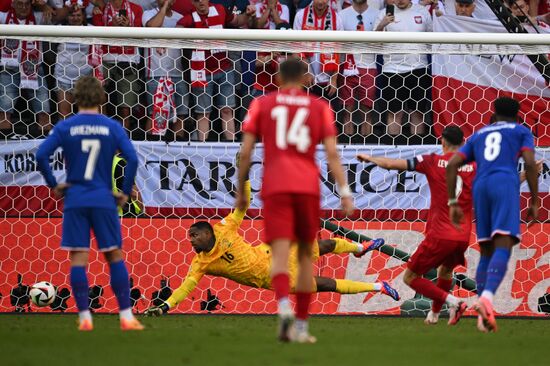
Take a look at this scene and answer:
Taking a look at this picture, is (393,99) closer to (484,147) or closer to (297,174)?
(484,147)

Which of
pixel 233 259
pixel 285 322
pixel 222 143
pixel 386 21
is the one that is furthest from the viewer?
pixel 386 21

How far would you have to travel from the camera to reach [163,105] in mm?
13188

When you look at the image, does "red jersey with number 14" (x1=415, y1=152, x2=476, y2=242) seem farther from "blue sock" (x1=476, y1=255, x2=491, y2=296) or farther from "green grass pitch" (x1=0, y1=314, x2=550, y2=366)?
"green grass pitch" (x1=0, y1=314, x2=550, y2=366)

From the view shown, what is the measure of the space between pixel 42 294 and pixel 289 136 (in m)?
4.58

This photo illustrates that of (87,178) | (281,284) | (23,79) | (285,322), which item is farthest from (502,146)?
(23,79)

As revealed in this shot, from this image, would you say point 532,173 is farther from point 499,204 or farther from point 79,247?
point 79,247

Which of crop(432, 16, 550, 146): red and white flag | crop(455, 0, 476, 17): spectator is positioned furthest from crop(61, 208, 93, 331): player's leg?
crop(455, 0, 476, 17): spectator

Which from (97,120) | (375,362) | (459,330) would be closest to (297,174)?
(375,362)

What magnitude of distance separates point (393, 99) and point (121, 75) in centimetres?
316

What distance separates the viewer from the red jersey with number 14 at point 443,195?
35.6 feet

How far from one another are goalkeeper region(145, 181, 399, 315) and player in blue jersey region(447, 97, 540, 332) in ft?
7.51

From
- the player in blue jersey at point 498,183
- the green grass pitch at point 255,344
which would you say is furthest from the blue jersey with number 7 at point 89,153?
the player in blue jersey at point 498,183

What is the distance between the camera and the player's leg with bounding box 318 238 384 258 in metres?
11.8

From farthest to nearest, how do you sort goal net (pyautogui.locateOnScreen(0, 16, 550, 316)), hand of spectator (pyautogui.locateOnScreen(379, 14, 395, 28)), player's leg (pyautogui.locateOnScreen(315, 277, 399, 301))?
hand of spectator (pyautogui.locateOnScreen(379, 14, 395, 28))
goal net (pyautogui.locateOnScreen(0, 16, 550, 316))
player's leg (pyautogui.locateOnScreen(315, 277, 399, 301))
